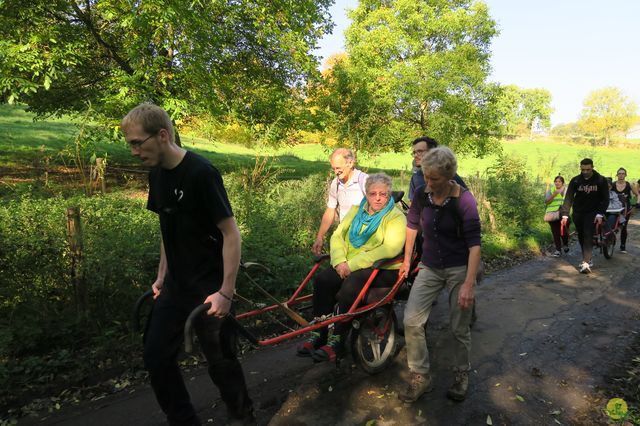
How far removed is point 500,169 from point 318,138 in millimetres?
6209

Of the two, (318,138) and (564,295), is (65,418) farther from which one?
(318,138)

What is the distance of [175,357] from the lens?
99.6 inches

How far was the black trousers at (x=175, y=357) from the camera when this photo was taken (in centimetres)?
244

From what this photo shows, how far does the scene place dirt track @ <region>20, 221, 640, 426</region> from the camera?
327cm

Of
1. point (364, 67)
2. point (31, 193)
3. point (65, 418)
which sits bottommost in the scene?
point (65, 418)

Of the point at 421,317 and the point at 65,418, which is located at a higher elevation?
A: the point at 421,317

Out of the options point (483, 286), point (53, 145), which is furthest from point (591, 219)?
point (53, 145)

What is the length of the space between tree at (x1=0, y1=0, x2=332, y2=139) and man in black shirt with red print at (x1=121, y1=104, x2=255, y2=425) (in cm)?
720

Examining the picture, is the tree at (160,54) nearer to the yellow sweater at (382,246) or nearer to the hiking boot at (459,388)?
the yellow sweater at (382,246)

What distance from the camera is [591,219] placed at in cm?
807

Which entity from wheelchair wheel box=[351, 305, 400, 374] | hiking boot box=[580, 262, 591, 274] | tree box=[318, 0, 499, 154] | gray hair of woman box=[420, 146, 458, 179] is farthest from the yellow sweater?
tree box=[318, 0, 499, 154]

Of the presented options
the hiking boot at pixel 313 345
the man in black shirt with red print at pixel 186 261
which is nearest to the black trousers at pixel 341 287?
the hiking boot at pixel 313 345

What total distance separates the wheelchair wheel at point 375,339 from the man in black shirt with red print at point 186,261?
4.55 feet

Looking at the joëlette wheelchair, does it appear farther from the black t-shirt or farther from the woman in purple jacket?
the black t-shirt
